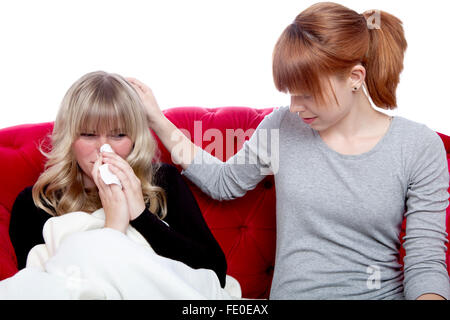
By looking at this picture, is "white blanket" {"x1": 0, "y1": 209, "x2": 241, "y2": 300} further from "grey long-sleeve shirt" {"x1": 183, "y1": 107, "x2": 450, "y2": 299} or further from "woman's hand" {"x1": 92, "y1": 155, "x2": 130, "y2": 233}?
"grey long-sleeve shirt" {"x1": 183, "y1": 107, "x2": 450, "y2": 299}

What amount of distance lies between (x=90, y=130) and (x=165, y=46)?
0.71m

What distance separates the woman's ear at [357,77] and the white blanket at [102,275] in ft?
2.11

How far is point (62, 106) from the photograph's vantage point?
4.69 feet

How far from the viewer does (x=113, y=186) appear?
4.39ft

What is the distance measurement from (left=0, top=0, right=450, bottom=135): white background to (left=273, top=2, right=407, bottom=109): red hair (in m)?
0.73

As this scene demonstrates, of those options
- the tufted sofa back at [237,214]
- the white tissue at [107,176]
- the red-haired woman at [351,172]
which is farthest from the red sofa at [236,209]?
the white tissue at [107,176]

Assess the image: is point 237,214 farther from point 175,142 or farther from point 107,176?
point 107,176

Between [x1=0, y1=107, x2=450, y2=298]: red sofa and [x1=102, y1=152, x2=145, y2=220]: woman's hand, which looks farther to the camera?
[x1=0, y1=107, x2=450, y2=298]: red sofa

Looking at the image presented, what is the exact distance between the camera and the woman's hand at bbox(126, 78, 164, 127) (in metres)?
1.52

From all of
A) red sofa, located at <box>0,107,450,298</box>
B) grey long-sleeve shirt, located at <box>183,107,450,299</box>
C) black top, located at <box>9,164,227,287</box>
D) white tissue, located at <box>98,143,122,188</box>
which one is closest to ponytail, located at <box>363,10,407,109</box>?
grey long-sleeve shirt, located at <box>183,107,450,299</box>

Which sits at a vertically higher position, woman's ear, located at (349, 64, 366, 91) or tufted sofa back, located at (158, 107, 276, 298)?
woman's ear, located at (349, 64, 366, 91)

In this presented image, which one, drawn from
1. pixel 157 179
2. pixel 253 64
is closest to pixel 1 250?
pixel 157 179

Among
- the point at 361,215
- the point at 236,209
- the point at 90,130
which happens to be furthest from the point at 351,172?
the point at 90,130

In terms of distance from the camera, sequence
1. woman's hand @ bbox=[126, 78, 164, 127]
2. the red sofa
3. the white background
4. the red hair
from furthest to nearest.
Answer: the white background, the red sofa, woman's hand @ bbox=[126, 78, 164, 127], the red hair
